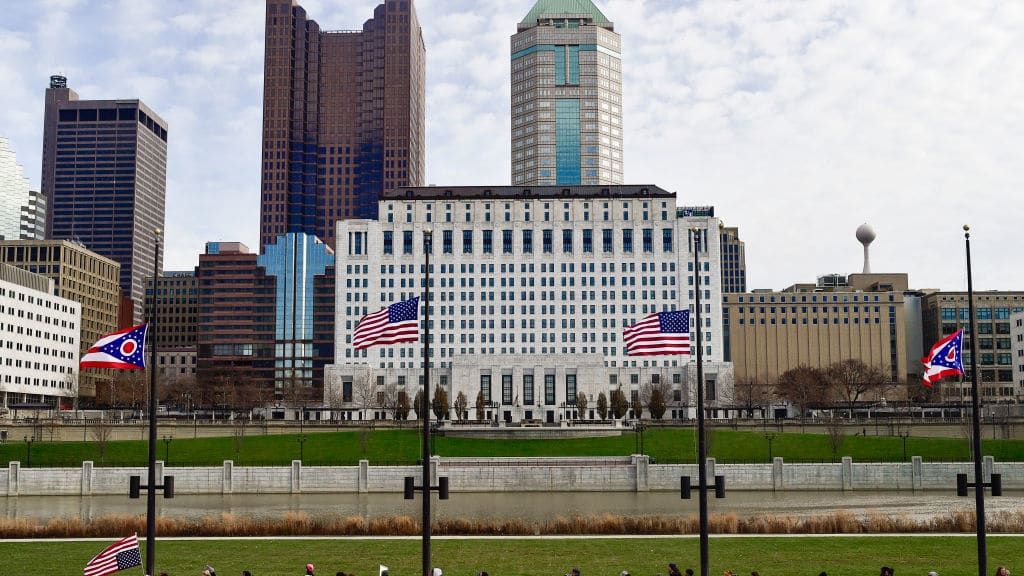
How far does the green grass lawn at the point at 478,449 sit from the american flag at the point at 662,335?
50735mm

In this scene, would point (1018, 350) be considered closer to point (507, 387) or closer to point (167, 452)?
point (507, 387)

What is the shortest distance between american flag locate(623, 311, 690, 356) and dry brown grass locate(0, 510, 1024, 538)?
13.7 m

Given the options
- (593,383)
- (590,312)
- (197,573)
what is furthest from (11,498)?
(590,312)

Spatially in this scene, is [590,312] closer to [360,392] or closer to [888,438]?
[360,392]

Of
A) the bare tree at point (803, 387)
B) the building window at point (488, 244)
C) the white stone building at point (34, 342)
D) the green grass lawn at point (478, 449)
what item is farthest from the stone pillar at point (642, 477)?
the white stone building at point (34, 342)

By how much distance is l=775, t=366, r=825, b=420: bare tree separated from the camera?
172250mm

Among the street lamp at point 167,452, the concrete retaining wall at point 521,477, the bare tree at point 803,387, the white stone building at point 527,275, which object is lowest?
the concrete retaining wall at point 521,477

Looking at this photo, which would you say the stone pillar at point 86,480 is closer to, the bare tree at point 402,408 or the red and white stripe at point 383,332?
the red and white stripe at point 383,332

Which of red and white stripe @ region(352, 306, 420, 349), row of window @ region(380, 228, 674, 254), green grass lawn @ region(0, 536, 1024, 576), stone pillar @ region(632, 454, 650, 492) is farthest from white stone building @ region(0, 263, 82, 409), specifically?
red and white stripe @ region(352, 306, 420, 349)

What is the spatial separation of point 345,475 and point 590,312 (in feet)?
375

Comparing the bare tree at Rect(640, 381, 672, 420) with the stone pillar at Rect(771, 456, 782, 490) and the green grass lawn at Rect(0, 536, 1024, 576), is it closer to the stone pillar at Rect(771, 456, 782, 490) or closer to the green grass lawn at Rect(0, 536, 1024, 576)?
the stone pillar at Rect(771, 456, 782, 490)

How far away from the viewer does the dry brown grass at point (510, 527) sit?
169 feet

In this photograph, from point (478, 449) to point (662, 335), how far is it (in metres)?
70.0

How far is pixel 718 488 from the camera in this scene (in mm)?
34969
